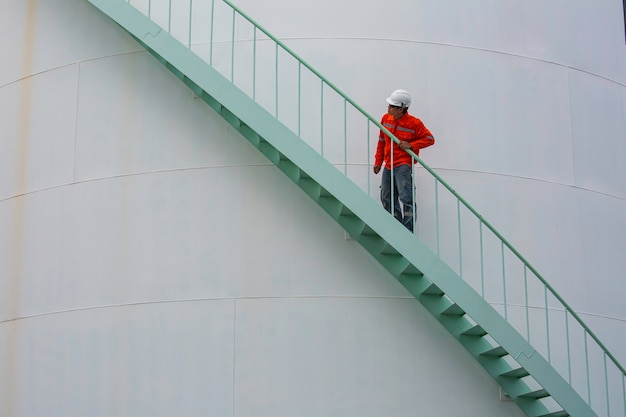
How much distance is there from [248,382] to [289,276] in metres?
1.24

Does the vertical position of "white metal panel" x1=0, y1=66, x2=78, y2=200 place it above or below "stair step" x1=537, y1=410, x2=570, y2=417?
above

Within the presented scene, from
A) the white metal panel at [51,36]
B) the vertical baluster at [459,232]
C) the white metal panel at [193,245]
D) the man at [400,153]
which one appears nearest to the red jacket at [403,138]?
the man at [400,153]

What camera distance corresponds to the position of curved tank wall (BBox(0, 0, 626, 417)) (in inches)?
488

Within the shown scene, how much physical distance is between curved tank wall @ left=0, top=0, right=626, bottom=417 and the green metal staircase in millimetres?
259

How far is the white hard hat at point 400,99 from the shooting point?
12.5 metres

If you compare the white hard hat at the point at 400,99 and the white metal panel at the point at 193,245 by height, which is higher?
the white hard hat at the point at 400,99

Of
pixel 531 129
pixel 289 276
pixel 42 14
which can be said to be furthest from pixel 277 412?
pixel 42 14

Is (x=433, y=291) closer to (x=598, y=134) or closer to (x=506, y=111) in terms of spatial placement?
(x=506, y=111)

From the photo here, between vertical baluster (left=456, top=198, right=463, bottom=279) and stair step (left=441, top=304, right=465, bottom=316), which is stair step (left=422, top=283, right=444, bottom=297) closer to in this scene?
stair step (left=441, top=304, right=465, bottom=316)

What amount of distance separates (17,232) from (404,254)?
494 centimetres

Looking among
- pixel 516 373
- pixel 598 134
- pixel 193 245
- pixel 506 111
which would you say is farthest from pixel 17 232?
pixel 598 134

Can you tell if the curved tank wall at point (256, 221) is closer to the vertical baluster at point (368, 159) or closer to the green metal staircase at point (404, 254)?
the green metal staircase at point (404, 254)

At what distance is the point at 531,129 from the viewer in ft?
44.3

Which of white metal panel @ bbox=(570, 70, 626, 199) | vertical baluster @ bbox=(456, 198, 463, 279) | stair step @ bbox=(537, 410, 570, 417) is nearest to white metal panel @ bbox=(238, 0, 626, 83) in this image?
white metal panel @ bbox=(570, 70, 626, 199)
